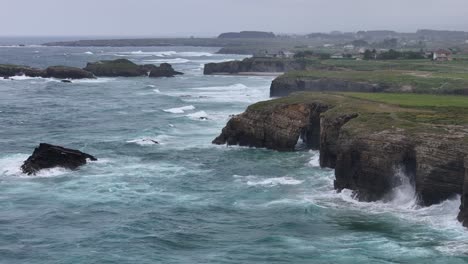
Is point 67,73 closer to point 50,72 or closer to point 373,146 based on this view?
point 50,72

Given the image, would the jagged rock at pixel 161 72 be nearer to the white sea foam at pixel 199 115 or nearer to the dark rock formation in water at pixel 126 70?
the dark rock formation in water at pixel 126 70

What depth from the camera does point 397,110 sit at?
155 feet

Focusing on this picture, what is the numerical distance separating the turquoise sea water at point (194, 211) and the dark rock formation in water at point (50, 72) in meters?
63.4

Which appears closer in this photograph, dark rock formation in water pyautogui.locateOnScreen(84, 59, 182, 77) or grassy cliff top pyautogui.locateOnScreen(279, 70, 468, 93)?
grassy cliff top pyautogui.locateOnScreen(279, 70, 468, 93)

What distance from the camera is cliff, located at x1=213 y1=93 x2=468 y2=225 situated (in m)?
35.1

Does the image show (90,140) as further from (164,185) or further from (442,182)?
(442,182)

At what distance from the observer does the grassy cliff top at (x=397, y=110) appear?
3981 cm

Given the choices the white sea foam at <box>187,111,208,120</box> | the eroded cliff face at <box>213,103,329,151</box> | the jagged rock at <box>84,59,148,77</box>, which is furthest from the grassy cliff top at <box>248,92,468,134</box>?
the jagged rock at <box>84,59,148,77</box>

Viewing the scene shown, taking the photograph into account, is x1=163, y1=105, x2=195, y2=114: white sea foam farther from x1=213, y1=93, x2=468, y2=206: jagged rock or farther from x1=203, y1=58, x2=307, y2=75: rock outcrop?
x1=203, y1=58, x2=307, y2=75: rock outcrop

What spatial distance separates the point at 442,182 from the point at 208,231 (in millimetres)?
12055

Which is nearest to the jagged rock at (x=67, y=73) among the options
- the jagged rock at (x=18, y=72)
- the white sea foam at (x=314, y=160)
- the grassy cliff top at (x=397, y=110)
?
the jagged rock at (x=18, y=72)

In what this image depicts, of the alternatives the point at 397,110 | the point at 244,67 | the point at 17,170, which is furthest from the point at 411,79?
the point at 244,67

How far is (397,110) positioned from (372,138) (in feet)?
30.2

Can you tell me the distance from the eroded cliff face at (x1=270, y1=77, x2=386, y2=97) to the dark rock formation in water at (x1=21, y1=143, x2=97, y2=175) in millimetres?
38979
